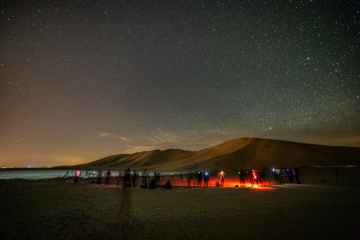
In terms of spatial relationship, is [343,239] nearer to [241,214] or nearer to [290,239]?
[290,239]

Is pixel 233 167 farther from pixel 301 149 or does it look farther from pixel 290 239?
pixel 290 239

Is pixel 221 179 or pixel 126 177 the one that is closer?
pixel 126 177

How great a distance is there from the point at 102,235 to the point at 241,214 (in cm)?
589

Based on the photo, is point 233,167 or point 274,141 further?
point 274,141

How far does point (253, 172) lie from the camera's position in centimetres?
2273

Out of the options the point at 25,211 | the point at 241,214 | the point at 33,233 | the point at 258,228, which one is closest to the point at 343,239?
the point at 258,228

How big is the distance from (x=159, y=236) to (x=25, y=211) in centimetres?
854

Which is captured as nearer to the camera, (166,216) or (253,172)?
(166,216)

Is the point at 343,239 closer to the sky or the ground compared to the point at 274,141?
closer to the ground

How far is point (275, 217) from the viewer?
7.42 metres

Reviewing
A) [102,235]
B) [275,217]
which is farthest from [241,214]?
[102,235]

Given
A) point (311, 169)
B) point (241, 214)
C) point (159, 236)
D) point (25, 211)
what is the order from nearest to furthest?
point (159, 236) < point (241, 214) < point (25, 211) < point (311, 169)

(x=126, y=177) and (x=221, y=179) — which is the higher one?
(x=126, y=177)

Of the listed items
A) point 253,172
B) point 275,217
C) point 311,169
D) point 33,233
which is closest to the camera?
point 33,233
